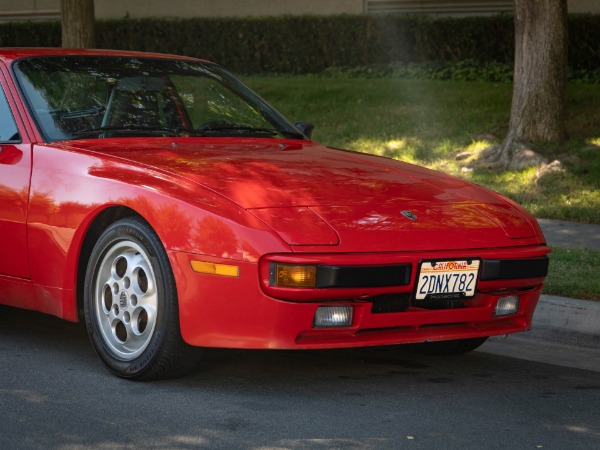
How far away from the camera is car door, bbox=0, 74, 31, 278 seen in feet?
18.5

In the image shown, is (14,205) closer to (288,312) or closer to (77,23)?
(288,312)

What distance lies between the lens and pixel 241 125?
6.39 meters

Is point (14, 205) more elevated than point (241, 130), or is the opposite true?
point (241, 130)

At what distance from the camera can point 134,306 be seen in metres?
5.15

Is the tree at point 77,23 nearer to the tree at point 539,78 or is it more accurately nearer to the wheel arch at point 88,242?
the tree at point 539,78

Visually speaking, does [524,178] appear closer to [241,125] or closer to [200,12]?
→ [241,125]

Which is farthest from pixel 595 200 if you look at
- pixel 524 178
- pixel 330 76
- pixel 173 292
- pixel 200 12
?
pixel 200 12

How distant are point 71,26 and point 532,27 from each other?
221 inches

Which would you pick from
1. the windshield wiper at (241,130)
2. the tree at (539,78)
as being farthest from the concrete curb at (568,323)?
the tree at (539,78)

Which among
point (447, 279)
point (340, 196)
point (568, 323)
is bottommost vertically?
point (568, 323)

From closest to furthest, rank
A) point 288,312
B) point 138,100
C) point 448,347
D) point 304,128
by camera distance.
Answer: point 288,312
point 448,347
point 138,100
point 304,128

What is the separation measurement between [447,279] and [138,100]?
2.14 m

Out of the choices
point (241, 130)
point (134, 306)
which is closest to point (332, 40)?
point (241, 130)

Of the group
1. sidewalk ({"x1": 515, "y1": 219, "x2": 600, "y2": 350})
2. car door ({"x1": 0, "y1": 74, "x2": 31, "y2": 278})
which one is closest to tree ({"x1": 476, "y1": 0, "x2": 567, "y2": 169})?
sidewalk ({"x1": 515, "y1": 219, "x2": 600, "y2": 350})
